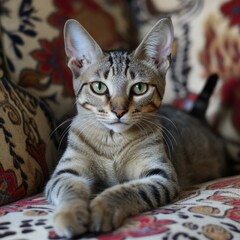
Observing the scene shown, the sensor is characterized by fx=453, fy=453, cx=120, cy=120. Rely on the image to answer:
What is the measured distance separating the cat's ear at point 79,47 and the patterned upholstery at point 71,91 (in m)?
0.18

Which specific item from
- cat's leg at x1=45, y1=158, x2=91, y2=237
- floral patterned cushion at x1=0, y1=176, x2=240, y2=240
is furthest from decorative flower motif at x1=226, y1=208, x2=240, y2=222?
cat's leg at x1=45, y1=158, x2=91, y2=237

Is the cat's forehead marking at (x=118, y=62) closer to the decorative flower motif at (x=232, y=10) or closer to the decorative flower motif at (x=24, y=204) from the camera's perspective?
the decorative flower motif at (x=24, y=204)

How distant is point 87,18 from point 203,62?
1.38 feet

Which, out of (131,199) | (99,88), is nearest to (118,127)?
(99,88)

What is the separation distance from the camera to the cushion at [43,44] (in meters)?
1.37

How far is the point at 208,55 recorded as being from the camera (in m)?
1.52

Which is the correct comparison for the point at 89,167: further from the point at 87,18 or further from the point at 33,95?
the point at 87,18

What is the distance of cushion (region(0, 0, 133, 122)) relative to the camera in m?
1.37

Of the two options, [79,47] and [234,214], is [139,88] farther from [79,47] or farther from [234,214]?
[234,214]

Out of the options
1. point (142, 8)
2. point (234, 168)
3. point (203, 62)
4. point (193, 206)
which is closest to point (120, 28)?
point (142, 8)

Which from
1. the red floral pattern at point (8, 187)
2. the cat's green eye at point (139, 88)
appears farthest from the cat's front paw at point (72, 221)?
the cat's green eye at point (139, 88)

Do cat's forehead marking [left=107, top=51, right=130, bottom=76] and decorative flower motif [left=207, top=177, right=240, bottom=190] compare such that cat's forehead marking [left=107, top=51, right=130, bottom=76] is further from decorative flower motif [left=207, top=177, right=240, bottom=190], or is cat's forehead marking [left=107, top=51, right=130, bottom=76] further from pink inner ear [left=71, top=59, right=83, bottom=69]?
decorative flower motif [left=207, top=177, right=240, bottom=190]

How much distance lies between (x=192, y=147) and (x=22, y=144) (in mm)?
578

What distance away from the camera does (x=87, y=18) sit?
5.03 ft
